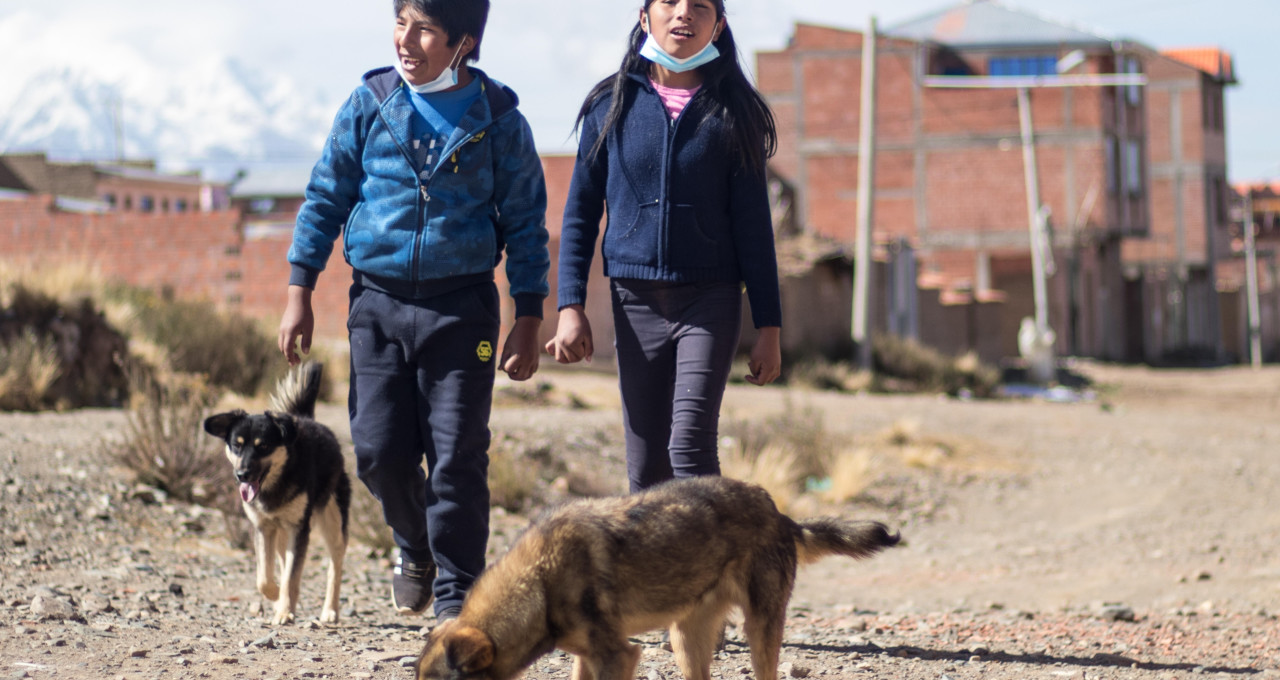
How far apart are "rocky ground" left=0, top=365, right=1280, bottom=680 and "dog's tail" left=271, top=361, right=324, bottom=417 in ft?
2.82

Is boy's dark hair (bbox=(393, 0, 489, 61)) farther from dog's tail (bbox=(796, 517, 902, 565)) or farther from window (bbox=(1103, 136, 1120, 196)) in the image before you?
window (bbox=(1103, 136, 1120, 196))

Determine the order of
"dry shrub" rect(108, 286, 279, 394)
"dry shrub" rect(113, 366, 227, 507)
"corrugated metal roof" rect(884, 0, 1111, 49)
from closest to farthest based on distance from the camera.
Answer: "dry shrub" rect(113, 366, 227, 507), "dry shrub" rect(108, 286, 279, 394), "corrugated metal roof" rect(884, 0, 1111, 49)

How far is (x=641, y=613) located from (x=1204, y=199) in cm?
5711

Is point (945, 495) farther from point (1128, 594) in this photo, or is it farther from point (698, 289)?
point (698, 289)

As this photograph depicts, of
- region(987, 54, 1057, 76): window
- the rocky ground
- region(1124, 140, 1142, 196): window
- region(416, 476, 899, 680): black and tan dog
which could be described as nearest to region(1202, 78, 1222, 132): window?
region(1124, 140, 1142, 196): window

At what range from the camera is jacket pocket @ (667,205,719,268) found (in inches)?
175

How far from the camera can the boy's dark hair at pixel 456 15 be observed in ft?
14.5

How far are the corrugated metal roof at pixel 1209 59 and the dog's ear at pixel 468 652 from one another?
6040 centimetres

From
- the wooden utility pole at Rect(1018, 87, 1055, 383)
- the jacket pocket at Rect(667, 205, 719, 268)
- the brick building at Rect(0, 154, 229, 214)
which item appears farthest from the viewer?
the brick building at Rect(0, 154, 229, 214)

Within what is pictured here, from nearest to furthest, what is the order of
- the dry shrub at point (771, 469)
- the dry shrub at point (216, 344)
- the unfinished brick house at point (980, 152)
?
the dry shrub at point (771, 469), the dry shrub at point (216, 344), the unfinished brick house at point (980, 152)

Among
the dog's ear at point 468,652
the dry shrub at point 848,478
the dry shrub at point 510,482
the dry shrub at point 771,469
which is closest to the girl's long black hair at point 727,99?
the dog's ear at point 468,652

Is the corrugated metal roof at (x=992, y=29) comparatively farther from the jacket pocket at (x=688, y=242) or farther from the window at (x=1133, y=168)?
the jacket pocket at (x=688, y=242)

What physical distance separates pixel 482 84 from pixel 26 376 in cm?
834

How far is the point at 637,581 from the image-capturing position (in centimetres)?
344
